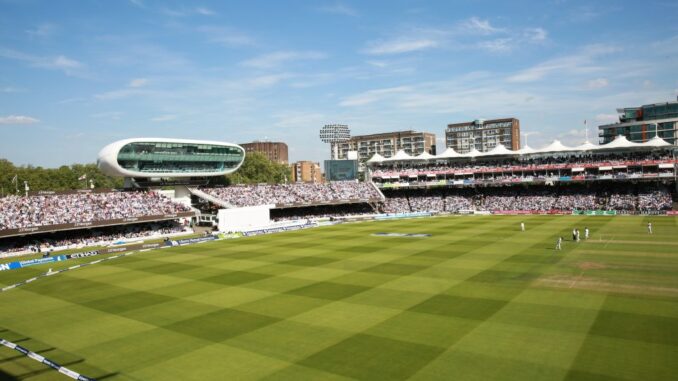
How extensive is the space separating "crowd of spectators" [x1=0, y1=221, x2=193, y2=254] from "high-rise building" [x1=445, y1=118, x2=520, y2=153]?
4896 inches

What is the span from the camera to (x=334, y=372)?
47.6 feet

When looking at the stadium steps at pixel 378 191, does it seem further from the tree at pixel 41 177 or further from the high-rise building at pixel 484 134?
the high-rise building at pixel 484 134

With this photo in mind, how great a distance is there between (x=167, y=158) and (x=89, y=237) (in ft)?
51.8

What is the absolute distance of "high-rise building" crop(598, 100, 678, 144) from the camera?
11550 cm

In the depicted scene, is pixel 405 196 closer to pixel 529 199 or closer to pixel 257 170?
pixel 529 199

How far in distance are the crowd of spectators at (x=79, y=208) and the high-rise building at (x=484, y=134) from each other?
123 meters

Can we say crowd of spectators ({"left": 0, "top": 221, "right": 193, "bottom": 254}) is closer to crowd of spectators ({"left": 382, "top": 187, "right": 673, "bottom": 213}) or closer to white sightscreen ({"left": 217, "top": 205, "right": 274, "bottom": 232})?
white sightscreen ({"left": 217, "top": 205, "right": 274, "bottom": 232})

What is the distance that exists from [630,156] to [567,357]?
67395 millimetres

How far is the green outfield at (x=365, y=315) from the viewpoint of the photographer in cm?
1485

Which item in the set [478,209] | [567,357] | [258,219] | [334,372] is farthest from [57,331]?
[478,209]

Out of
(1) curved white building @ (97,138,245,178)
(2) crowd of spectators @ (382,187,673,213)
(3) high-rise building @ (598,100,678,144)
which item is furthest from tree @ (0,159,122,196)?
(3) high-rise building @ (598,100,678,144)

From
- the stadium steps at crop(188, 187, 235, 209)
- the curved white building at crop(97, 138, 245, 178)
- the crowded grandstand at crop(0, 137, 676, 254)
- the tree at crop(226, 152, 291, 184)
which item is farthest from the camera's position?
the tree at crop(226, 152, 291, 184)

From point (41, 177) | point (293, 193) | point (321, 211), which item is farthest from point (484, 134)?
point (41, 177)

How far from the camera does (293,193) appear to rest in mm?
74312
